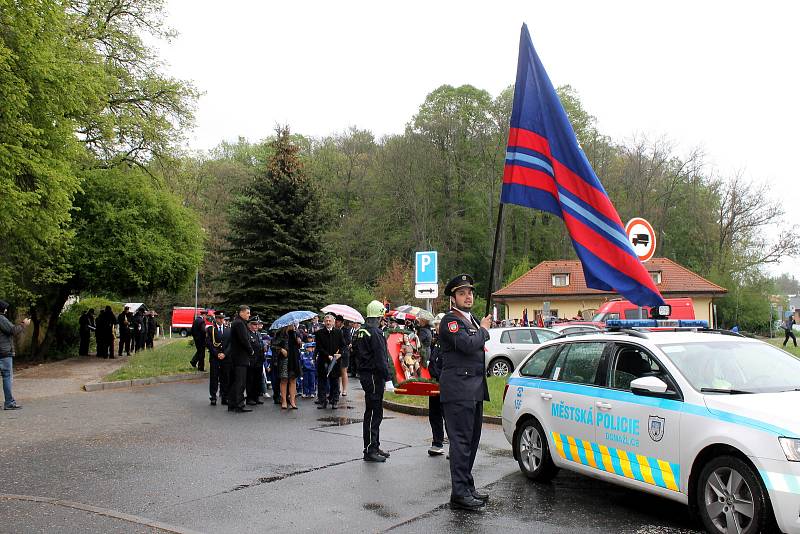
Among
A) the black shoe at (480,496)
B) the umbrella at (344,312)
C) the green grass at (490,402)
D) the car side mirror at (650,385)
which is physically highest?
the umbrella at (344,312)

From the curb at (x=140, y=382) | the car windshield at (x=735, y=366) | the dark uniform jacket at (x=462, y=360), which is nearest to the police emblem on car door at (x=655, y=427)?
the car windshield at (x=735, y=366)

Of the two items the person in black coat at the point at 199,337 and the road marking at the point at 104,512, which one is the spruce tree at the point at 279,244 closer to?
the person in black coat at the point at 199,337

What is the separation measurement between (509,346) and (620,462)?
1384 cm

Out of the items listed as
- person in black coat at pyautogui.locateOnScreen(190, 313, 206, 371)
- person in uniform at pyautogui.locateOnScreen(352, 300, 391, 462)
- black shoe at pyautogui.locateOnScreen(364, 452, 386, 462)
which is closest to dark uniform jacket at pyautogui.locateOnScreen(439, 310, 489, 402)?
person in uniform at pyautogui.locateOnScreen(352, 300, 391, 462)

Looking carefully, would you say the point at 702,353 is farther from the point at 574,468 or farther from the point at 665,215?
the point at 665,215

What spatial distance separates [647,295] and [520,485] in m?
2.46

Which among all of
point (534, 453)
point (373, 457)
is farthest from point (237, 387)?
point (534, 453)

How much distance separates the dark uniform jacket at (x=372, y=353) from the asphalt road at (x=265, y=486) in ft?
3.70

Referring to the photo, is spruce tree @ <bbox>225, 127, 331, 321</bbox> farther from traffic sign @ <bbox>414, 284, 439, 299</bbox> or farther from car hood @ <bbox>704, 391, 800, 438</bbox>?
car hood @ <bbox>704, 391, 800, 438</bbox>

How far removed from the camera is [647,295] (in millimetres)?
7777

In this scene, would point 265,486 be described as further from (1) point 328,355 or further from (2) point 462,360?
(1) point 328,355

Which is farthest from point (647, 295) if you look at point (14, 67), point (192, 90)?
point (192, 90)

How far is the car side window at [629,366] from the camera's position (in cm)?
648

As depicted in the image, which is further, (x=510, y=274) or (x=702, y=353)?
(x=510, y=274)
